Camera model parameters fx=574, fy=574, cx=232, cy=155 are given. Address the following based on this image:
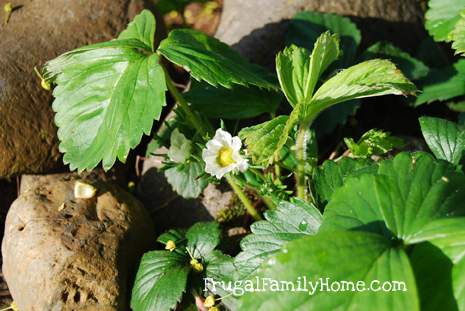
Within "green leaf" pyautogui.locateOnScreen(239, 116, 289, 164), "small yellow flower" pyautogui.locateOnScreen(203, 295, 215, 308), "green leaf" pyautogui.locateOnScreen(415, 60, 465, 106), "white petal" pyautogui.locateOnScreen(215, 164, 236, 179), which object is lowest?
"small yellow flower" pyautogui.locateOnScreen(203, 295, 215, 308)

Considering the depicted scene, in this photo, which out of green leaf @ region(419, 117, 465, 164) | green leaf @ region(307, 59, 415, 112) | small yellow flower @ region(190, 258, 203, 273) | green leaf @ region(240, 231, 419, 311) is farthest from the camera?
small yellow flower @ region(190, 258, 203, 273)

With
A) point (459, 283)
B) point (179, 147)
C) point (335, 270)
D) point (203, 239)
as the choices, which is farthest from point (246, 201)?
point (459, 283)

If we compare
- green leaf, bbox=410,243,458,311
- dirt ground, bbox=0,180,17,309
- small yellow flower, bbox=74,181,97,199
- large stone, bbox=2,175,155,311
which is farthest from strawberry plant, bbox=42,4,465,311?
dirt ground, bbox=0,180,17,309

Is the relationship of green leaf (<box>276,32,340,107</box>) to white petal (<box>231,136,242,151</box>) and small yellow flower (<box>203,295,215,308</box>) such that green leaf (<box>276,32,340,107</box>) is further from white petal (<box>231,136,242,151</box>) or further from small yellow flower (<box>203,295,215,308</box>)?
small yellow flower (<box>203,295,215,308</box>)

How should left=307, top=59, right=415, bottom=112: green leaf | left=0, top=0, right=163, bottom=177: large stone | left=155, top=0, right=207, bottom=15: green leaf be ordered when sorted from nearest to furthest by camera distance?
1. left=307, top=59, right=415, bottom=112: green leaf
2. left=0, top=0, right=163, bottom=177: large stone
3. left=155, top=0, right=207, bottom=15: green leaf

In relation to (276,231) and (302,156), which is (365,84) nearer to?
(302,156)

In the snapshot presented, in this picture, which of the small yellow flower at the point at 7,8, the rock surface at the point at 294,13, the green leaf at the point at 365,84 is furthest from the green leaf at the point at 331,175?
the small yellow flower at the point at 7,8

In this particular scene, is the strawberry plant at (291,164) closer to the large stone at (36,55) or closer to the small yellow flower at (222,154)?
the small yellow flower at (222,154)
